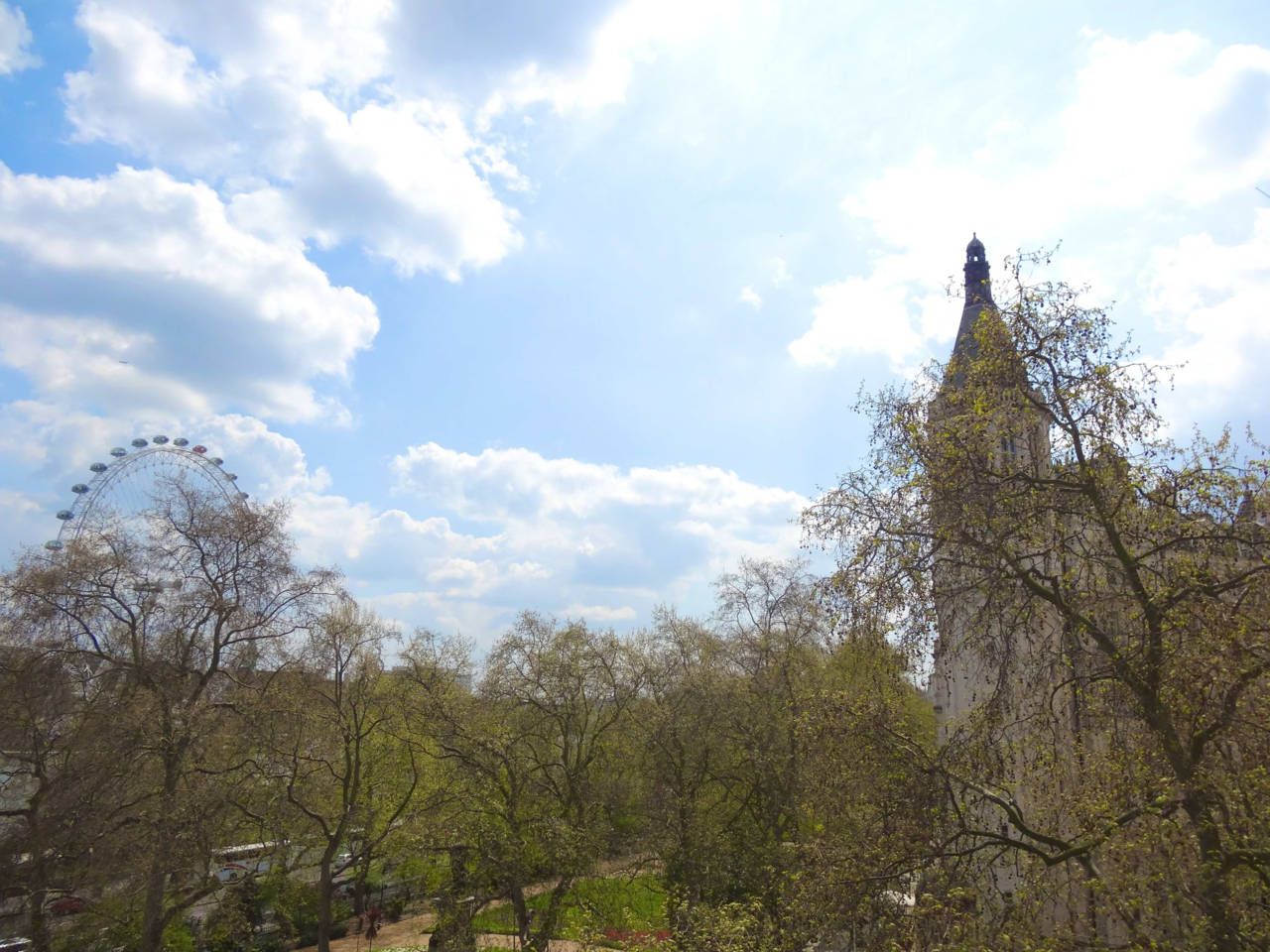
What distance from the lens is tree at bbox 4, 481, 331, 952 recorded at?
615 inches

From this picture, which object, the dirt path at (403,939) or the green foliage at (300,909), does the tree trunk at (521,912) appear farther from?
the green foliage at (300,909)

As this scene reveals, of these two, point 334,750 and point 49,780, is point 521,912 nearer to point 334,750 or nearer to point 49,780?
point 334,750

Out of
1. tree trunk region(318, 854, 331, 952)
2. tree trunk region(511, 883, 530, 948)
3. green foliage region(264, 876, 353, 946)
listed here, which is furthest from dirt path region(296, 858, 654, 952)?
tree trunk region(318, 854, 331, 952)

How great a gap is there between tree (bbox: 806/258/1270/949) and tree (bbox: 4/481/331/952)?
14.1m

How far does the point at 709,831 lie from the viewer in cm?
1788

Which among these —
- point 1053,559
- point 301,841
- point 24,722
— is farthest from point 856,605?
point 301,841

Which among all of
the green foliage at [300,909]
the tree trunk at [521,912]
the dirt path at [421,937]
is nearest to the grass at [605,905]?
the dirt path at [421,937]

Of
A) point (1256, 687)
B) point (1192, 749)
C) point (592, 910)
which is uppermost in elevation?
point (1256, 687)

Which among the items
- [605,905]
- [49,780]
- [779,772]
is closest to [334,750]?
[49,780]

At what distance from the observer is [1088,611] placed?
A: 28.1 feet

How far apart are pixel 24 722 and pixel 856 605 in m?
16.1

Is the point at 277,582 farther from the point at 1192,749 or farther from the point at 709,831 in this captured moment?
the point at 1192,749

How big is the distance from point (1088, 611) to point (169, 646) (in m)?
17.8

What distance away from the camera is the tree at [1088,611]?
24.6ft
